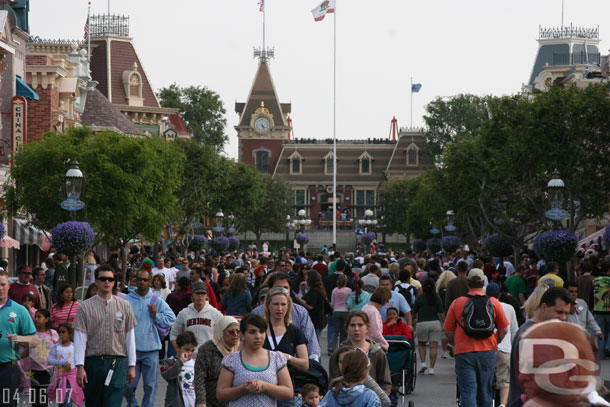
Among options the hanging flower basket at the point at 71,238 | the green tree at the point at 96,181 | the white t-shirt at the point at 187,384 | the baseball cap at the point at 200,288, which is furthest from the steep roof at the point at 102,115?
the white t-shirt at the point at 187,384

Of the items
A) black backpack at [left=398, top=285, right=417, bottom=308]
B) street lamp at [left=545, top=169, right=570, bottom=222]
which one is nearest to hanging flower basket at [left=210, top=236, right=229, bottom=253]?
street lamp at [left=545, top=169, right=570, bottom=222]

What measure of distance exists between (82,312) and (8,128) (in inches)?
1162

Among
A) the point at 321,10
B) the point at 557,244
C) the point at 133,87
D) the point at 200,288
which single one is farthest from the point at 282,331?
the point at 133,87

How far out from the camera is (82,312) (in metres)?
9.96

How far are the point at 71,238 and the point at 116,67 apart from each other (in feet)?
200

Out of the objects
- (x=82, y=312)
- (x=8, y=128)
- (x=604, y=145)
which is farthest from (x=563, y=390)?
(x=8, y=128)

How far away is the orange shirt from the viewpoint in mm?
11148

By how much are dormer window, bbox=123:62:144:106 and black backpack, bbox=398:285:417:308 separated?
209 feet

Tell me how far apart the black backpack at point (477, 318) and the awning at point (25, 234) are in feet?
99.0

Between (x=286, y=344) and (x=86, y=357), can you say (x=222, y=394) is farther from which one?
(x=86, y=357)

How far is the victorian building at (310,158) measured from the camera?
114m

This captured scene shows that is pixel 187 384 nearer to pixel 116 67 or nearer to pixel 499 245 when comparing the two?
pixel 499 245

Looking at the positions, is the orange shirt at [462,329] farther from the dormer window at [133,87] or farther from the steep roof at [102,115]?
the dormer window at [133,87]

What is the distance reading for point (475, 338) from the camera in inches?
438
